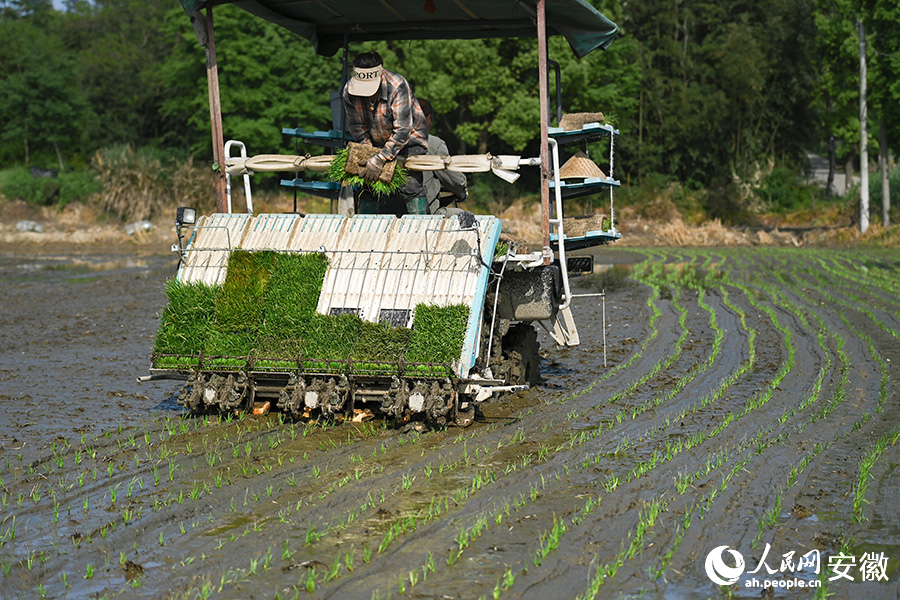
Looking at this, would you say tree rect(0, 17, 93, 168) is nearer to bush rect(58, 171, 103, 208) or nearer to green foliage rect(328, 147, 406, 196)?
bush rect(58, 171, 103, 208)

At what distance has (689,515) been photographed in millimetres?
6031

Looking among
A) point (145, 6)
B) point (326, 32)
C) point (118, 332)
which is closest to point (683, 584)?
point (326, 32)

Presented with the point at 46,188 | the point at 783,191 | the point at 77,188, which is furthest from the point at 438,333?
the point at 46,188

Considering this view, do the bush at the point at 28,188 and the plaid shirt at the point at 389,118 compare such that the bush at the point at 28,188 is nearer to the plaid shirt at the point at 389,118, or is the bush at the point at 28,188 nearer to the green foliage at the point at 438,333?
the plaid shirt at the point at 389,118

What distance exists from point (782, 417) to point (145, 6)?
70.0m

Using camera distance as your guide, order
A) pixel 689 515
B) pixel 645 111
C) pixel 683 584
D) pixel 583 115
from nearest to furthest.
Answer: pixel 683 584 < pixel 689 515 < pixel 583 115 < pixel 645 111

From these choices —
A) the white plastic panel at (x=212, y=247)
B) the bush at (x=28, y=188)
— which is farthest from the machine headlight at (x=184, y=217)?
the bush at (x=28, y=188)

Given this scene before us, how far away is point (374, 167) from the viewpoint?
8906 mm

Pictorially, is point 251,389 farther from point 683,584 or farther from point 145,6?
point 145,6

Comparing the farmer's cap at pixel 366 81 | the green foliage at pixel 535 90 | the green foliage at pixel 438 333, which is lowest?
the green foliage at pixel 438 333

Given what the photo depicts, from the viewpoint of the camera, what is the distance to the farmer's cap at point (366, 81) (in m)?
9.13

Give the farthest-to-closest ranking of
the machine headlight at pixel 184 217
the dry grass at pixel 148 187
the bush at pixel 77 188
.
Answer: the bush at pixel 77 188
the dry grass at pixel 148 187
the machine headlight at pixel 184 217

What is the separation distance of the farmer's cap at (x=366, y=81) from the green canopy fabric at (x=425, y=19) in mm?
1525

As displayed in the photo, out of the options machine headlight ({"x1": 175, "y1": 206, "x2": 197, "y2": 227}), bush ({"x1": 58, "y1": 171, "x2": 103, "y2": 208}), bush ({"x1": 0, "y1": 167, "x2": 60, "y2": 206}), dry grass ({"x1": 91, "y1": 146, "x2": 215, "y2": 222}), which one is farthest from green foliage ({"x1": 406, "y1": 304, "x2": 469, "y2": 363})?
bush ({"x1": 0, "y1": 167, "x2": 60, "y2": 206})
